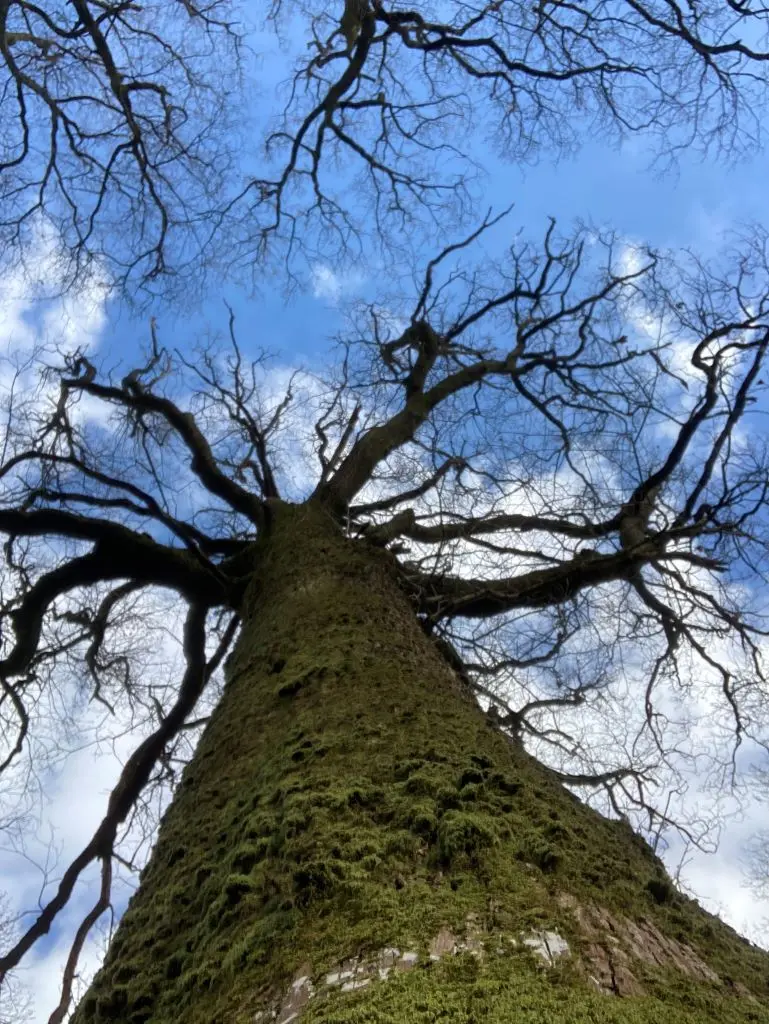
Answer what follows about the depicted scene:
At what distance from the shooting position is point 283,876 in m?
1.54

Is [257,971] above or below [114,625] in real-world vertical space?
below

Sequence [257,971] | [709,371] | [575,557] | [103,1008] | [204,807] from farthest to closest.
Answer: [709,371], [575,557], [204,807], [103,1008], [257,971]

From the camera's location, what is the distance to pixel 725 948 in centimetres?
147

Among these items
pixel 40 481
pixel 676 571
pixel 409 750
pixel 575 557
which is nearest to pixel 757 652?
pixel 676 571

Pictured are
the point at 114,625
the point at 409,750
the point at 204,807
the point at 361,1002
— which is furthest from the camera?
the point at 114,625

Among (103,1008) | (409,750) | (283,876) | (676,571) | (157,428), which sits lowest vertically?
(103,1008)

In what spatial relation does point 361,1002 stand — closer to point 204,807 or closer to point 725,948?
point 725,948

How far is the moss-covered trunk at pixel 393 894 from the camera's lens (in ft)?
3.67

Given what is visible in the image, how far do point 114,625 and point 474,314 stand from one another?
3.69 m

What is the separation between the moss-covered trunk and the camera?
112 cm

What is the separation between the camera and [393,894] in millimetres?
1382

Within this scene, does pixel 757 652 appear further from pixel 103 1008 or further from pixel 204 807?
pixel 103 1008

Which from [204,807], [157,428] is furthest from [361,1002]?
[157,428]

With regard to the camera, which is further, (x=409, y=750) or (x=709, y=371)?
(x=709, y=371)
